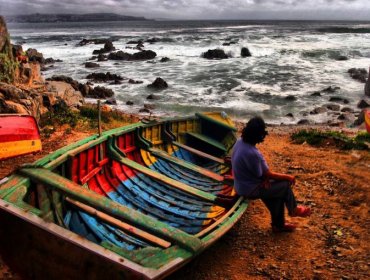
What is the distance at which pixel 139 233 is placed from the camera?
3.85 metres

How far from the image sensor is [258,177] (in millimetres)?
4715

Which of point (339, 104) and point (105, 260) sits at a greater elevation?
point (105, 260)

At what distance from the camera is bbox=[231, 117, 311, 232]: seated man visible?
15.0 ft

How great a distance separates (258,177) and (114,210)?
6.87ft

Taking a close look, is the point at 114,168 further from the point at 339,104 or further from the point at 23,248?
the point at 339,104

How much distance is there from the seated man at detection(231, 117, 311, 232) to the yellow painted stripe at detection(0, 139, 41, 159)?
4.92m

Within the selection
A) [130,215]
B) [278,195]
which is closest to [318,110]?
[278,195]

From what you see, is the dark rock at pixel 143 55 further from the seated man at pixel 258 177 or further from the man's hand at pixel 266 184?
the man's hand at pixel 266 184

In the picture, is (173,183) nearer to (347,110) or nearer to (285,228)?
(285,228)

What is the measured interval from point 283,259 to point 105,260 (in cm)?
287

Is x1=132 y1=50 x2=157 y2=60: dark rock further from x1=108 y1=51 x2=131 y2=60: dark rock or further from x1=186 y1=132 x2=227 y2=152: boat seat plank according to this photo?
x1=186 y1=132 x2=227 y2=152: boat seat plank

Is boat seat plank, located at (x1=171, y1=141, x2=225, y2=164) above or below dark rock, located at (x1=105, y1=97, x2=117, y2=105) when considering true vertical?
above

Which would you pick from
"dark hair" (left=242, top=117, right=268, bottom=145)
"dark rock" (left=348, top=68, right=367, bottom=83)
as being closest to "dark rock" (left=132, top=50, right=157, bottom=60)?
"dark rock" (left=348, top=68, right=367, bottom=83)

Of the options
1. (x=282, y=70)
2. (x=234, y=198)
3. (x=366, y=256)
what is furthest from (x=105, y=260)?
(x=282, y=70)
